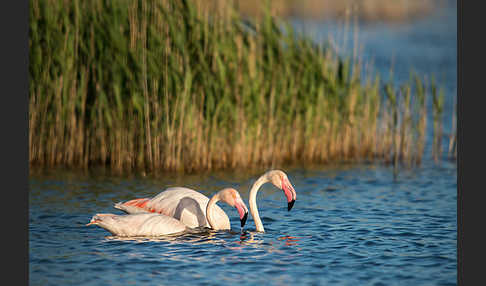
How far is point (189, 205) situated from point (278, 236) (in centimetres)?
116

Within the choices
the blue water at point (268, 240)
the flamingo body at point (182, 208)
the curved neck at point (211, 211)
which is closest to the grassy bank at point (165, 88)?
the blue water at point (268, 240)

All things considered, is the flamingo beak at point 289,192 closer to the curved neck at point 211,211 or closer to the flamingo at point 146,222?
the flamingo at point 146,222

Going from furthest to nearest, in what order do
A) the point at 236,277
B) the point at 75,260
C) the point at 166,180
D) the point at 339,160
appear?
the point at 339,160 → the point at 166,180 → the point at 75,260 → the point at 236,277

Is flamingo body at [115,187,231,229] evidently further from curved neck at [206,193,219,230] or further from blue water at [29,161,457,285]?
blue water at [29,161,457,285]

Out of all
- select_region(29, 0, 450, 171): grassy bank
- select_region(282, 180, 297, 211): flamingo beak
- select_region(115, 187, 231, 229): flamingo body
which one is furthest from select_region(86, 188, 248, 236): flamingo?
select_region(29, 0, 450, 171): grassy bank

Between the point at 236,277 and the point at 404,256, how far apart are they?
1.88 m

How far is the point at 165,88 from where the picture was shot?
11461 millimetres

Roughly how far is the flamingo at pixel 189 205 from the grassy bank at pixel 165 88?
2624mm

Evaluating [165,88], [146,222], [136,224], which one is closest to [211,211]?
[146,222]

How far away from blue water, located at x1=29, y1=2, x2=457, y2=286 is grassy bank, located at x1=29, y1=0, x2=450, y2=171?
465mm

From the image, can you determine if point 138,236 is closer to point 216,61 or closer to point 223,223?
point 223,223

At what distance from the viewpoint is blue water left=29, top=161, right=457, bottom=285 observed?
274 inches

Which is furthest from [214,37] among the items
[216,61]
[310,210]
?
[310,210]

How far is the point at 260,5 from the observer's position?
12.1 m
